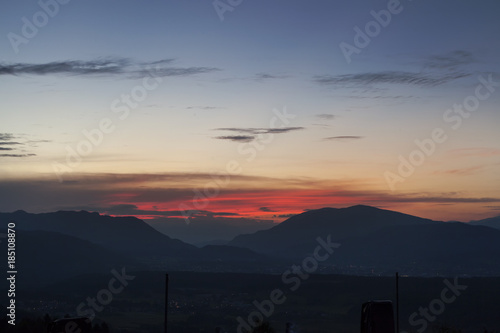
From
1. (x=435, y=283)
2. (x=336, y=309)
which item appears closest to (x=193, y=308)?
(x=336, y=309)

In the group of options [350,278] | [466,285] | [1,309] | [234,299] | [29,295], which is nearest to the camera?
[1,309]

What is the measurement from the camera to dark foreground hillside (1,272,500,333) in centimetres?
12281

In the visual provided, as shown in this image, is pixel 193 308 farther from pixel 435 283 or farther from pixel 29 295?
pixel 435 283

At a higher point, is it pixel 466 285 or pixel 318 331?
pixel 466 285

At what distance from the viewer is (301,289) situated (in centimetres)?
18800

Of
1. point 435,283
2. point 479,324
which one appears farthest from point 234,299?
point 479,324

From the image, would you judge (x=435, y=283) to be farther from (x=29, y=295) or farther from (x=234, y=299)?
(x=29, y=295)

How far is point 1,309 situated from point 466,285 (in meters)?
111

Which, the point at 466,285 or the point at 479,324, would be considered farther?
the point at 466,285

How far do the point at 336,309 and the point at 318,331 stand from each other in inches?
1649

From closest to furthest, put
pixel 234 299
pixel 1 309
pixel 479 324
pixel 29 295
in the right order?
pixel 1 309, pixel 479 324, pixel 29 295, pixel 234 299

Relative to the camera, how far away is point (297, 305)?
168250 millimetres

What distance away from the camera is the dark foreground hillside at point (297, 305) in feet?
403

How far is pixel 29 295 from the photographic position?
170 meters
